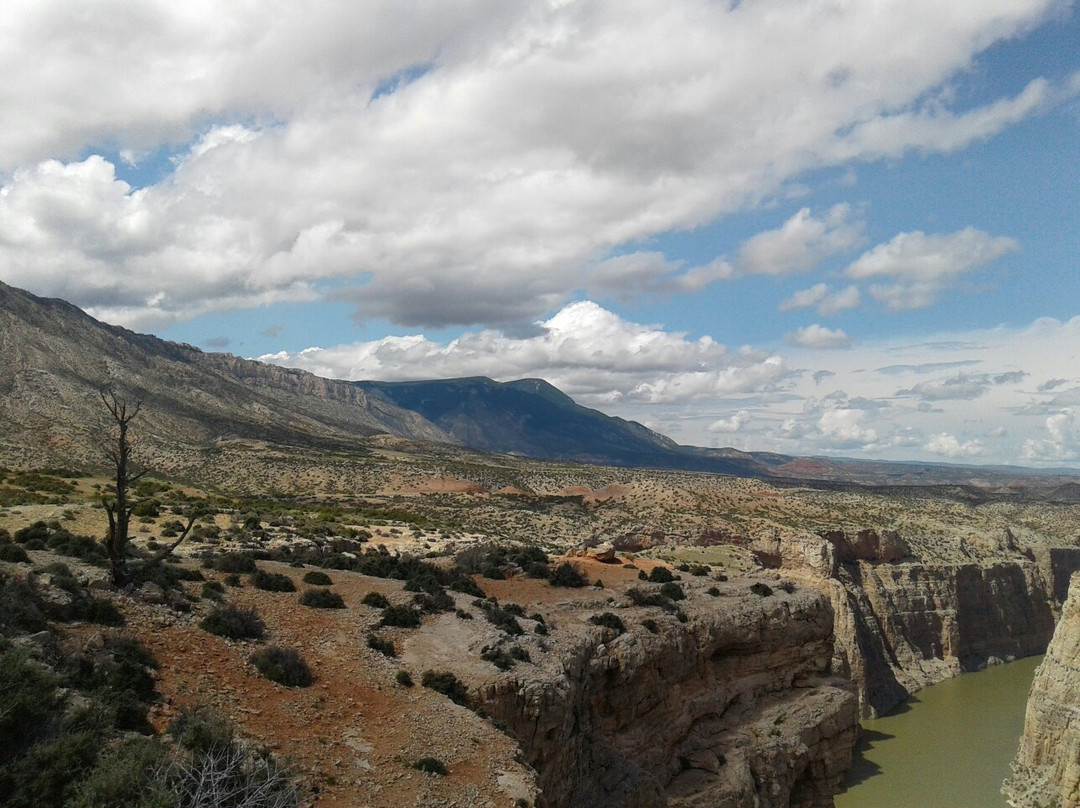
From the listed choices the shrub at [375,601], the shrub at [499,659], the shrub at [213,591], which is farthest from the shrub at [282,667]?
the shrub at [375,601]

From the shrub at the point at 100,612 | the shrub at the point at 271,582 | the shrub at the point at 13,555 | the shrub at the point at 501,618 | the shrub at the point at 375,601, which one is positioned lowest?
the shrub at the point at 501,618

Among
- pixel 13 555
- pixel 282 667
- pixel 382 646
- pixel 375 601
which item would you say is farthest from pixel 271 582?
pixel 282 667

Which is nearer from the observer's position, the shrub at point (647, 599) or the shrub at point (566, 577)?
the shrub at point (647, 599)

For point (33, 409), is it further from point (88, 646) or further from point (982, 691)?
A: point (982, 691)

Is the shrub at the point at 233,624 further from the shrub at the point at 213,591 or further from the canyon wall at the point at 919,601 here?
the canyon wall at the point at 919,601

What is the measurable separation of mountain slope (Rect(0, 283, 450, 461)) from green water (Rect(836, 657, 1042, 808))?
4852 cm

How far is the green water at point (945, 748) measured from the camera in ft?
115

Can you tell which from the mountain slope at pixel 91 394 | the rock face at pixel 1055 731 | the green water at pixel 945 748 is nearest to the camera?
the rock face at pixel 1055 731

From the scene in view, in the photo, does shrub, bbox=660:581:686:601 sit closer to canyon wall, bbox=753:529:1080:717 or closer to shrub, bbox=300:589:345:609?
shrub, bbox=300:589:345:609

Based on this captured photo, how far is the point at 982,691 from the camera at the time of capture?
50.6m

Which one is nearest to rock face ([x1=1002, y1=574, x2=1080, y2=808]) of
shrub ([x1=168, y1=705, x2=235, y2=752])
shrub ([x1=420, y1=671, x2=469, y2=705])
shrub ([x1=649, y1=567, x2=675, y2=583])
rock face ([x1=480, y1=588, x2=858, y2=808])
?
rock face ([x1=480, y1=588, x2=858, y2=808])

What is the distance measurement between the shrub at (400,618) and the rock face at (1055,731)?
28.6m

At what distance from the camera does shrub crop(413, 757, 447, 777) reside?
451 inches

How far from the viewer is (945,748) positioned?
41156mm
